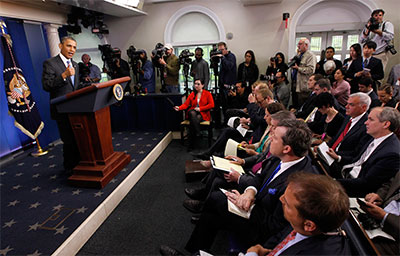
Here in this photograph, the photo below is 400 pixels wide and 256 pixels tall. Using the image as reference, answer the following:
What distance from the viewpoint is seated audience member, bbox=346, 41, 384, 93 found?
375 centimetres

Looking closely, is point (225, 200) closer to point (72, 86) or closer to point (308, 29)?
point (72, 86)

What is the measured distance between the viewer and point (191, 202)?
2104 millimetres

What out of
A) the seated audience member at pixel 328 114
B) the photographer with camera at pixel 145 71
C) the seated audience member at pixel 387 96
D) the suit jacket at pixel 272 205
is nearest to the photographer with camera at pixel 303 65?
the seated audience member at pixel 387 96

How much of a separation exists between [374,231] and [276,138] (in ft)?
2.28

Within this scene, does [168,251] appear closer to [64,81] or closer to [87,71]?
[64,81]

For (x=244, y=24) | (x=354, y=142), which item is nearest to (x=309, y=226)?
(x=354, y=142)

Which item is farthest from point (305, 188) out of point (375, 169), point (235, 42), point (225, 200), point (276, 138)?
point (235, 42)

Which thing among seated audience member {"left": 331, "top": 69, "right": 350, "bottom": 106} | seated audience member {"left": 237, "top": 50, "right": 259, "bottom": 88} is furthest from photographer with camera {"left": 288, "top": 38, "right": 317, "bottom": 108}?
seated audience member {"left": 331, "top": 69, "right": 350, "bottom": 106}

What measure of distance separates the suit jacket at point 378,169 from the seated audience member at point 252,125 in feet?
3.57

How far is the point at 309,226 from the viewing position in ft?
2.84

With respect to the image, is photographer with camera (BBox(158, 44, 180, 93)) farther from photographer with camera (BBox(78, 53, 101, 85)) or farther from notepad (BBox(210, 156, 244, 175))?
notepad (BBox(210, 156, 244, 175))

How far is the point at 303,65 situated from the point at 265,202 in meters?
3.78

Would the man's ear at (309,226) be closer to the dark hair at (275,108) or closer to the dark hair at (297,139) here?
the dark hair at (297,139)

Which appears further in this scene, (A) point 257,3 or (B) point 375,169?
(A) point 257,3
